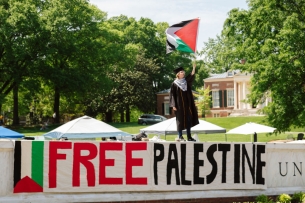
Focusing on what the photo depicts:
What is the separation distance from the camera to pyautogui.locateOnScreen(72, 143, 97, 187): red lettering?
31.1 ft

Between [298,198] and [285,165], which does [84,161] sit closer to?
[285,165]

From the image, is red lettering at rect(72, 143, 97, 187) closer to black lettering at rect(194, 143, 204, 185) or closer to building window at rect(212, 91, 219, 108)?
black lettering at rect(194, 143, 204, 185)

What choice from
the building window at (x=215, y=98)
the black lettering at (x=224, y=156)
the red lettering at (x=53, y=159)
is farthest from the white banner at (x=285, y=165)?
the building window at (x=215, y=98)

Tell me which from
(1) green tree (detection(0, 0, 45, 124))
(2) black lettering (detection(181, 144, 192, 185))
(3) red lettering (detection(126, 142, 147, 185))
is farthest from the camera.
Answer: (1) green tree (detection(0, 0, 45, 124))

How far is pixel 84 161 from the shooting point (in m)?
9.55

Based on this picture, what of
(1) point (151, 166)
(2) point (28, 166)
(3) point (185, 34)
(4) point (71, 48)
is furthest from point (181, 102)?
(4) point (71, 48)

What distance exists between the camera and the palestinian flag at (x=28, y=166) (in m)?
9.02

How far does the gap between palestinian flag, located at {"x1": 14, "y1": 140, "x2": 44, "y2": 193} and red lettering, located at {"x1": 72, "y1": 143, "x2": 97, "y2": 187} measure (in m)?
0.61

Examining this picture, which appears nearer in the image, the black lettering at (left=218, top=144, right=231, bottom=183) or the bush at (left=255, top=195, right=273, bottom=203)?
the bush at (left=255, top=195, right=273, bottom=203)

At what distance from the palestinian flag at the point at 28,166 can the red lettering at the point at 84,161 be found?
0.61 m

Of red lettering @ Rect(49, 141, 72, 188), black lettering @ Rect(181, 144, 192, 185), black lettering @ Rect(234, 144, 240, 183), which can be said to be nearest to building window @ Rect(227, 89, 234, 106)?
black lettering @ Rect(234, 144, 240, 183)

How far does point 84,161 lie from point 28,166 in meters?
1.02

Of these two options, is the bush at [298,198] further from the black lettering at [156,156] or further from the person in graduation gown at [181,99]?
the black lettering at [156,156]

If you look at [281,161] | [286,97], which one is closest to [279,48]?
[286,97]
